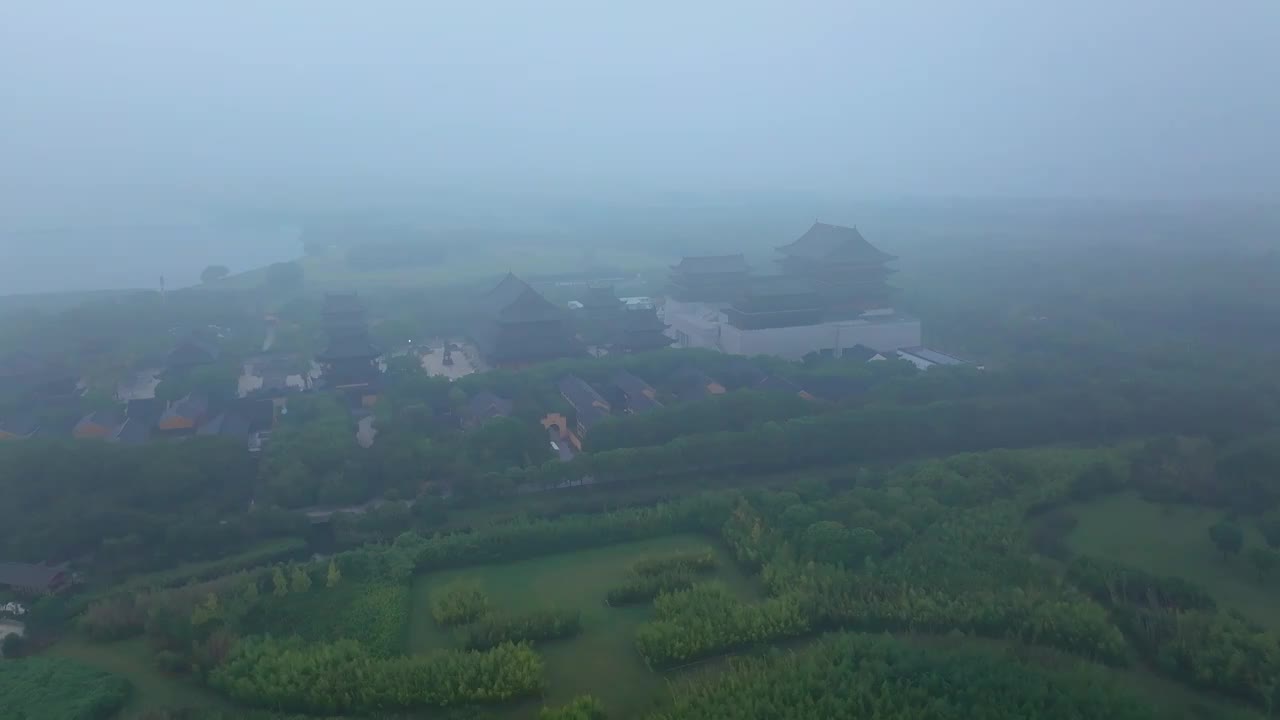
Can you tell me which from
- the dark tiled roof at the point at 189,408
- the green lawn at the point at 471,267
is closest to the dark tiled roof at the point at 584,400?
the dark tiled roof at the point at 189,408

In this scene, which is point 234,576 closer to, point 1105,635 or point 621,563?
point 621,563

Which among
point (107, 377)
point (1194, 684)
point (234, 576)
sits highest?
point (107, 377)

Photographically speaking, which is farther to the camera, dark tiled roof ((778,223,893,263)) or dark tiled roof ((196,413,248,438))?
dark tiled roof ((778,223,893,263))

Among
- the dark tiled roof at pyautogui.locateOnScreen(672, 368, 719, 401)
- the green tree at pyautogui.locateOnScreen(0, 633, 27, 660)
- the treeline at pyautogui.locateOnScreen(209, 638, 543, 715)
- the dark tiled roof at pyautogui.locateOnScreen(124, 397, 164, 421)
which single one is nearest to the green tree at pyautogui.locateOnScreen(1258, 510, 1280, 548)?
the dark tiled roof at pyautogui.locateOnScreen(672, 368, 719, 401)

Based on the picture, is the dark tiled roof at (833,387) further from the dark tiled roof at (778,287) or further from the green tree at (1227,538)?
the green tree at (1227,538)

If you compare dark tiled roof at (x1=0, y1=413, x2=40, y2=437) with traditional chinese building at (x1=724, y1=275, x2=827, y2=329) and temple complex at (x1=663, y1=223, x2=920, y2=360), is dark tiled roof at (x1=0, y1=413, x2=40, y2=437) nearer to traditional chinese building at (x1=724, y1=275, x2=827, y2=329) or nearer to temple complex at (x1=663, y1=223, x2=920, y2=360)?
temple complex at (x1=663, y1=223, x2=920, y2=360)

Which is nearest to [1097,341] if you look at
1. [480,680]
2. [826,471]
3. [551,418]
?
[826,471]
